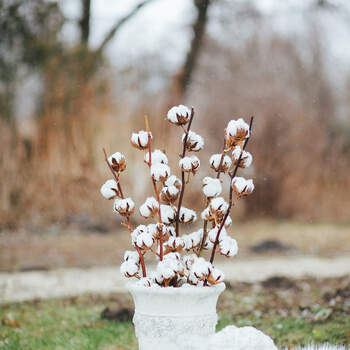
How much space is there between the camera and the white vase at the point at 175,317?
7.44 ft

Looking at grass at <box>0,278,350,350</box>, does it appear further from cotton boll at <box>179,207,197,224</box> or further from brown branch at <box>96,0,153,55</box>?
brown branch at <box>96,0,153,55</box>

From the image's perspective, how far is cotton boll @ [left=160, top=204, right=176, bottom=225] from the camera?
2525mm

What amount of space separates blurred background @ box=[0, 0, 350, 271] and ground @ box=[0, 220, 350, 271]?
0.11 feet

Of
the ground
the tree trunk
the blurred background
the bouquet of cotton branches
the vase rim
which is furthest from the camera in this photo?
the tree trunk

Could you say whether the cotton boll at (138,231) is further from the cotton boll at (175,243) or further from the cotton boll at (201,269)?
the cotton boll at (201,269)

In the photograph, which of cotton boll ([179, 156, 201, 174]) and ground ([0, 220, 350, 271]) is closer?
cotton boll ([179, 156, 201, 174])

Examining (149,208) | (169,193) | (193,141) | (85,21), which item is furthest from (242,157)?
(85,21)

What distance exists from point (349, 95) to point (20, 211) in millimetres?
11959

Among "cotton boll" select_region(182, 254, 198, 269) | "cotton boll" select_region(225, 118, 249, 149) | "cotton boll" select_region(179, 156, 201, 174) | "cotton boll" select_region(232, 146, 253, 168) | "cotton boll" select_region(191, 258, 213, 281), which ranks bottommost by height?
"cotton boll" select_region(191, 258, 213, 281)

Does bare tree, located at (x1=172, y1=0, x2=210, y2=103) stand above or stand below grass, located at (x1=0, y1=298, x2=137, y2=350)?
above

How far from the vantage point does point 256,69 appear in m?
17.0

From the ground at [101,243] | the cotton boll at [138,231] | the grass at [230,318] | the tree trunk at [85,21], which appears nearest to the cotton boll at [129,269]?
the cotton boll at [138,231]

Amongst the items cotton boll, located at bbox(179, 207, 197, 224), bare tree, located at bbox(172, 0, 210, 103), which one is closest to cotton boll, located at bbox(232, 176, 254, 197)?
cotton boll, located at bbox(179, 207, 197, 224)

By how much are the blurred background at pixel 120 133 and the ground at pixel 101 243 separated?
34 mm
